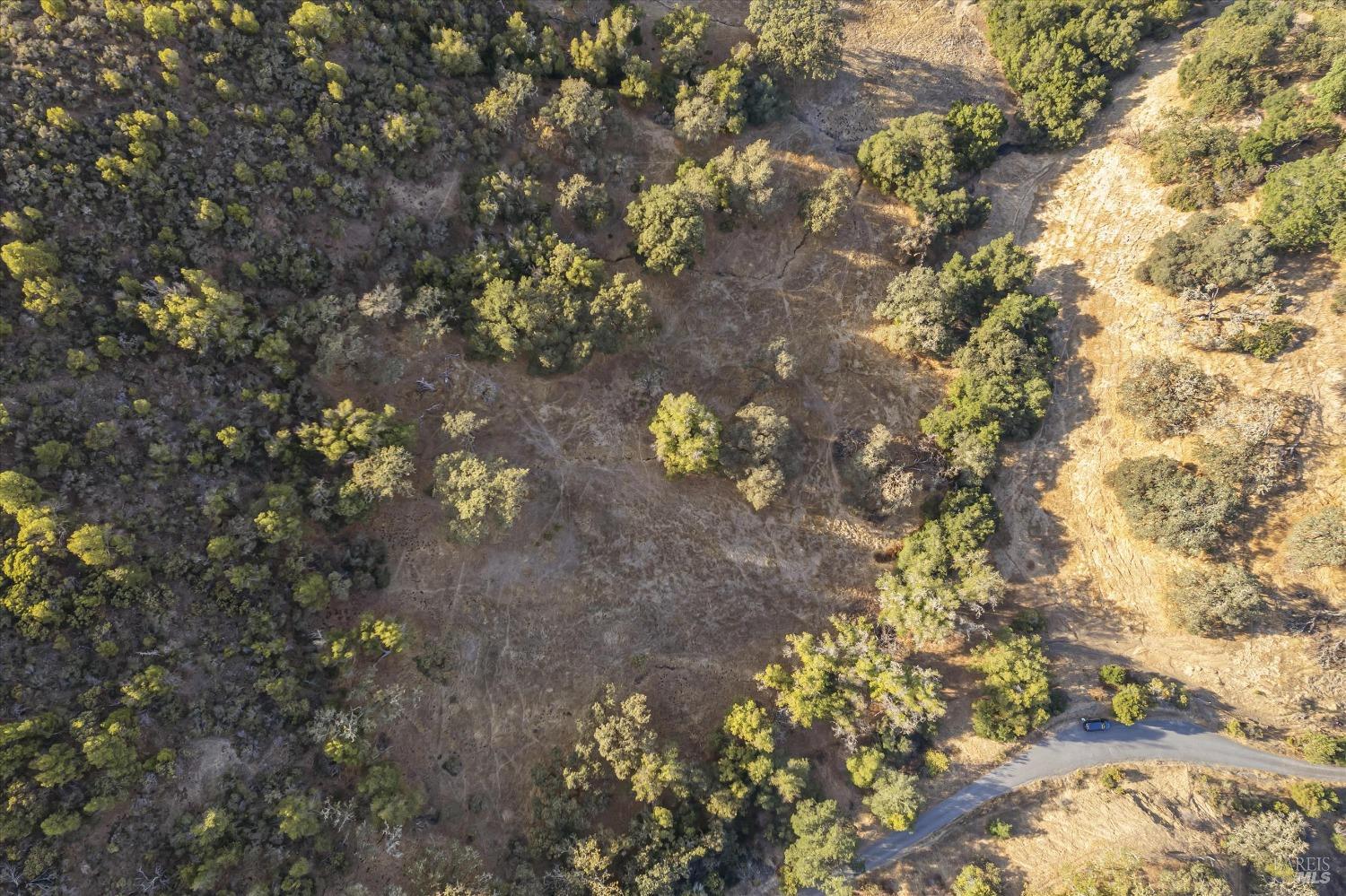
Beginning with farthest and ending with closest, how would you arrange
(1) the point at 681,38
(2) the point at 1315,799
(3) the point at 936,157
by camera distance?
(3) the point at 936,157
(1) the point at 681,38
(2) the point at 1315,799

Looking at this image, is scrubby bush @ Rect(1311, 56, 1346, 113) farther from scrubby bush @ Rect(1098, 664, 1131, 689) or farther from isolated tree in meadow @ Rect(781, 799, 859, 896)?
isolated tree in meadow @ Rect(781, 799, 859, 896)

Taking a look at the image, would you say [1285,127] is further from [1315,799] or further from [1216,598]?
[1315,799]

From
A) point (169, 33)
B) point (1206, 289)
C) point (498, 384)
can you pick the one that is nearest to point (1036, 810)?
point (1206, 289)

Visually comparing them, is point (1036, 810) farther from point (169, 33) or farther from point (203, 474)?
point (169, 33)

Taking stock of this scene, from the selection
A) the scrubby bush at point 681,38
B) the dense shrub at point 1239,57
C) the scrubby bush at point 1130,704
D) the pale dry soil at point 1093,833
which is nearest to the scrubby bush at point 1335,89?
the dense shrub at point 1239,57

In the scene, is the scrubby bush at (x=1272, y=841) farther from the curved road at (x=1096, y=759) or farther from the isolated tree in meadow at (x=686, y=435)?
the isolated tree in meadow at (x=686, y=435)

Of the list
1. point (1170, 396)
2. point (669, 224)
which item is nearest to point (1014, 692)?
point (1170, 396)
